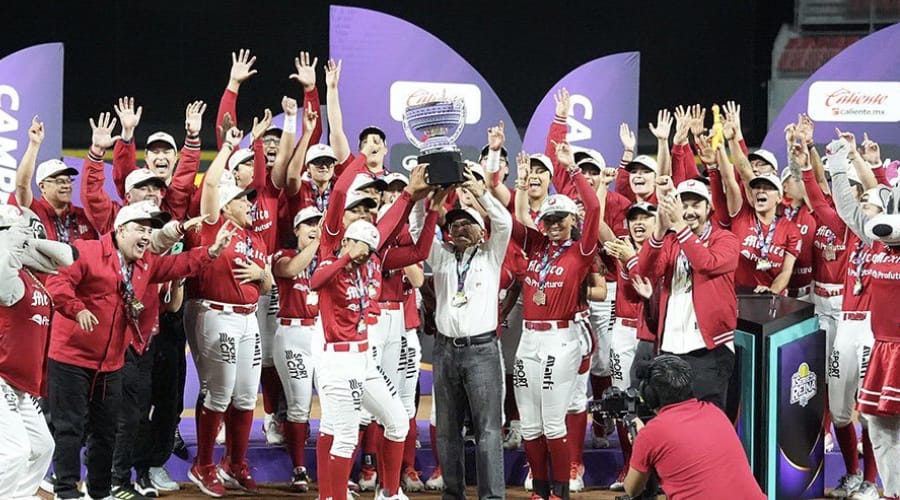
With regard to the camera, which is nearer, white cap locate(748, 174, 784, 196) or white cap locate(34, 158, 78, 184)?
white cap locate(34, 158, 78, 184)

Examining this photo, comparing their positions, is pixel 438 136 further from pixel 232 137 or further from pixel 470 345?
pixel 232 137

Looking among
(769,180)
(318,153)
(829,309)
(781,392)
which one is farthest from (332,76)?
(829,309)

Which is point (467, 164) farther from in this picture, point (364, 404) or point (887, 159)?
point (887, 159)

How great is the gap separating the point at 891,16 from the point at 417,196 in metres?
6.77

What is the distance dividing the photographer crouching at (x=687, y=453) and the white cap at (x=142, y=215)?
280cm

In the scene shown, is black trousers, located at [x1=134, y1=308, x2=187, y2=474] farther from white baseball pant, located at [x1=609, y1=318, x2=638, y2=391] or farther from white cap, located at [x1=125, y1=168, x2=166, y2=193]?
white baseball pant, located at [x1=609, y1=318, x2=638, y2=391]

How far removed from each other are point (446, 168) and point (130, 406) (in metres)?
2.14

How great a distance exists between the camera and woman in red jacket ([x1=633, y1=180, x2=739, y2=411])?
6258 mm

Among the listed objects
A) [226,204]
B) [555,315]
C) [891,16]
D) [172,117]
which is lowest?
[555,315]

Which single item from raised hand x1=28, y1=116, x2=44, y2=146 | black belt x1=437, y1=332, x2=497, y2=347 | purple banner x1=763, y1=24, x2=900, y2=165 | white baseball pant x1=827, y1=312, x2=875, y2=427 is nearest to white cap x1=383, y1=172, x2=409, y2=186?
black belt x1=437, y1=332, x2=497, y2=347

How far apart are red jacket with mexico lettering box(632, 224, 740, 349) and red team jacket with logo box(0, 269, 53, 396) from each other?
2971 millimetres

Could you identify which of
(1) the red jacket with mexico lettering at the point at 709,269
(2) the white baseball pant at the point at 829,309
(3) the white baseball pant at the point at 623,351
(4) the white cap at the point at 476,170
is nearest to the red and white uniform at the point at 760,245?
(2) the white baseball pant at the point at 829,309

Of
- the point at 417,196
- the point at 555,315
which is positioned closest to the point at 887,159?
the point at 555,315

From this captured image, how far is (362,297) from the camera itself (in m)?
6.19
